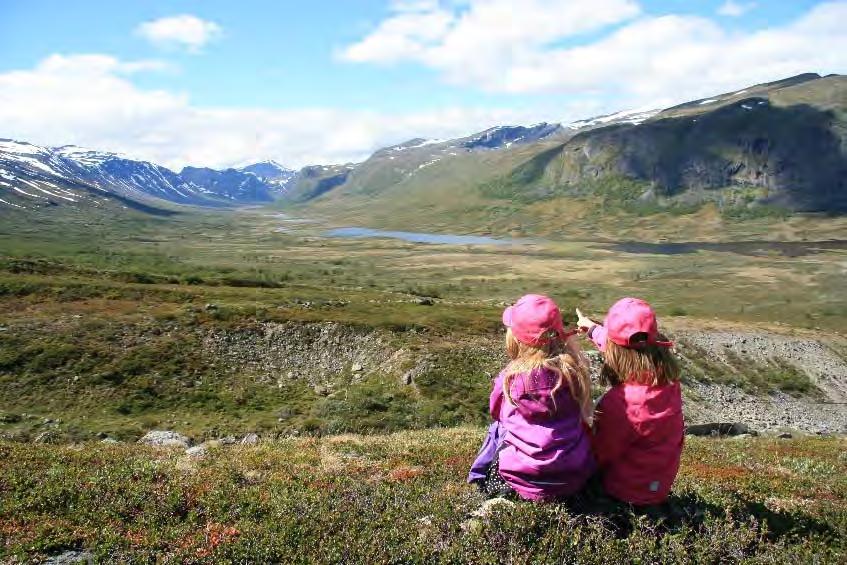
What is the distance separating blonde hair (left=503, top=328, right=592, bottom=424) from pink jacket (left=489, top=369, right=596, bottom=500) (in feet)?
0.26

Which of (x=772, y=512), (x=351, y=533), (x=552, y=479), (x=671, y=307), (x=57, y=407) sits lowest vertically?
Result: (x=671, y=307)

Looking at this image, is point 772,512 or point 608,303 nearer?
point 772,512

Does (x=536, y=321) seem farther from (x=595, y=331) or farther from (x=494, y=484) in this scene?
(x=494, y=484)

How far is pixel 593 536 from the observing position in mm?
6789

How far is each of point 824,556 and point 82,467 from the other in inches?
460

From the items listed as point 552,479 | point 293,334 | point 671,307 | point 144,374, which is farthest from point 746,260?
point 552,479

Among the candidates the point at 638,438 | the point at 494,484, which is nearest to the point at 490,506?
the point at 494,484

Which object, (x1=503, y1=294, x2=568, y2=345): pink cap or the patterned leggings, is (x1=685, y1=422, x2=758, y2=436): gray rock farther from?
(x1=503, y1=294, x2=568, y2=345): pink cap

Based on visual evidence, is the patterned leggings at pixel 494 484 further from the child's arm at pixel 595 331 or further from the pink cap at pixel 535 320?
the child's arm at pixel 595 331

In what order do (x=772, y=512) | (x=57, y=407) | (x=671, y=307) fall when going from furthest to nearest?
(x=671, y=307), (x=57, y=407), (x=772, y=512)

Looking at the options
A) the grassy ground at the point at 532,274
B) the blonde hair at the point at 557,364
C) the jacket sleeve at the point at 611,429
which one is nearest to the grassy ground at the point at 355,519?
the jacket sleeve at the point at 611,429

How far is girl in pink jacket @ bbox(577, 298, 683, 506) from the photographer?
6.84 meters

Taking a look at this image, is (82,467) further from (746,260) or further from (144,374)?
(746,260)

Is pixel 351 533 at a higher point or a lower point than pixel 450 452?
higher
